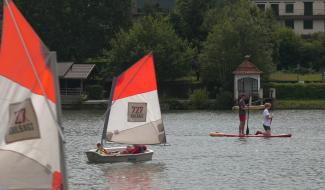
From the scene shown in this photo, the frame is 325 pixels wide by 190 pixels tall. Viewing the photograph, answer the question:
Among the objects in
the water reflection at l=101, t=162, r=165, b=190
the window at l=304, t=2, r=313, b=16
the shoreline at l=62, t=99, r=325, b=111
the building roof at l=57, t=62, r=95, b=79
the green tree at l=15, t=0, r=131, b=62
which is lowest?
the water reflection at l=101, t=162, r=165, b=190

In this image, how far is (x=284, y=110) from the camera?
297ft

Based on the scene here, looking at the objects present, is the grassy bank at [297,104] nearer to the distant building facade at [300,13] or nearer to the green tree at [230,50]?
the green tree at [230,50]

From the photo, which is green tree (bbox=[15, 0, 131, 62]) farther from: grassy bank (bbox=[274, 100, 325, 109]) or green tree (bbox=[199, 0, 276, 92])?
grassy bank (bbox=[274, 100, 325, 109])

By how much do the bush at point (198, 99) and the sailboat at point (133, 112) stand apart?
49.1 metres

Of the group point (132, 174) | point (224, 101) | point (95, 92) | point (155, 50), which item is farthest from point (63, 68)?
point (132, 174)

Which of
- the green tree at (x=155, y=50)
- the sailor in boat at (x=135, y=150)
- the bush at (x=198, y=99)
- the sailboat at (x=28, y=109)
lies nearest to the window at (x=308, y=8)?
the green tree at (x=155, y=50)

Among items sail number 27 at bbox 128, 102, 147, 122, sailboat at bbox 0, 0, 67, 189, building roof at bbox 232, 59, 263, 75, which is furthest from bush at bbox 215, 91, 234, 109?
sailboat at bbox 0, 0, 67, 189

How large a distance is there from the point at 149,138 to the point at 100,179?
7.36m

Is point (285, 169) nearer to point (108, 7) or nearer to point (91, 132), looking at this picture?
point (91, 132)

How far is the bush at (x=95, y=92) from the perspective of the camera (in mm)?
99000

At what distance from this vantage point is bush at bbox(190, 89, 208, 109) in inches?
3634

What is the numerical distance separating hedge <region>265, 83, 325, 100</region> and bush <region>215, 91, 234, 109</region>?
5.49 meters

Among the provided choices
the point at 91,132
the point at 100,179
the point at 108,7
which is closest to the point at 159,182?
the point at 100,179

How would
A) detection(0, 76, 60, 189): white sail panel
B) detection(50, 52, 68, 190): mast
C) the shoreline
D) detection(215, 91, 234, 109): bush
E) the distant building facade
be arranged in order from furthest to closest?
the distant building facade → detection(215, 91, 234, 109): bush → the shoreline → detection(0, 76, 60, 189): white sail panel → detection(50, 52, 68, 190): mast
